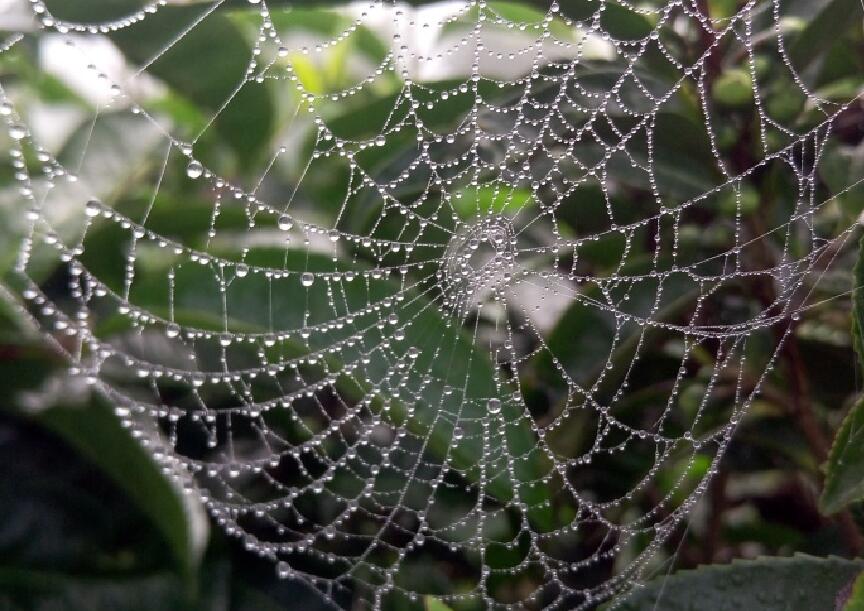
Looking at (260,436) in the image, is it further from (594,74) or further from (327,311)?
(594,74)

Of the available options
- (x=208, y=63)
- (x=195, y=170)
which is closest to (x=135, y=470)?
(x=195, y=170)

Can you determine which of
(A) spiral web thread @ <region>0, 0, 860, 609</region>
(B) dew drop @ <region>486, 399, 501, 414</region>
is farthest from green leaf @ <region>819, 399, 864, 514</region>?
(B) dew drop @ <region>486, 399, 501, 414</region>

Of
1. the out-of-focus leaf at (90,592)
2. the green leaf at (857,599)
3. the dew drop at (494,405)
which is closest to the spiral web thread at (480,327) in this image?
the dew drop at (494,405)

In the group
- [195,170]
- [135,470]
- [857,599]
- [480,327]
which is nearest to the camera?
[857,599]

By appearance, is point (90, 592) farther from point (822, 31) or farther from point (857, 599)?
point (822, 31)

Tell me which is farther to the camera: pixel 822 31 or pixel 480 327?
pixel 480 327
